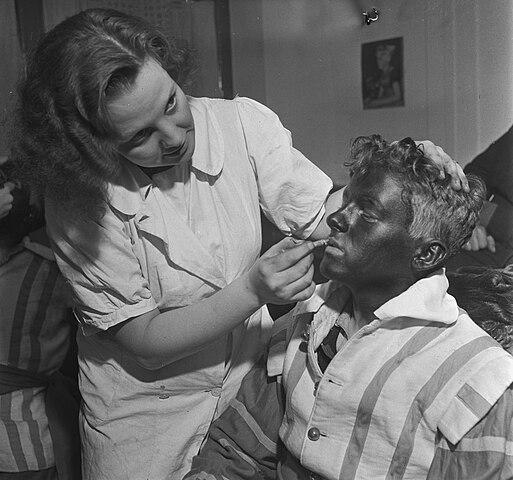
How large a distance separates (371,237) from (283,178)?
0.16 meters

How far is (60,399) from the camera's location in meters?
1.04

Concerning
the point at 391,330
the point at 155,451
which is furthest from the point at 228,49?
the point at 155,451

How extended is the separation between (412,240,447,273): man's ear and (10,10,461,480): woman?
0.08 m

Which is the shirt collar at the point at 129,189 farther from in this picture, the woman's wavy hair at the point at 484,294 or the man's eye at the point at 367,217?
the woman's wavy hair at the point at 484,294

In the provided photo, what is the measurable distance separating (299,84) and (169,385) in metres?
0.45

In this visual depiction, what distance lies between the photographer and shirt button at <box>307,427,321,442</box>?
810 mm

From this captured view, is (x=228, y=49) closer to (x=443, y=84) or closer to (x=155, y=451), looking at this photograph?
(x=443, y=84)

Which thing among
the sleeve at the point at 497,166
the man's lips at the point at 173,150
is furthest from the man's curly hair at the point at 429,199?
the man's lips at the point at 173,150

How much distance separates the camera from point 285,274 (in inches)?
29.9

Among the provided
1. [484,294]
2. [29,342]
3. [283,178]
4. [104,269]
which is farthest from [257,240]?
[29,342]

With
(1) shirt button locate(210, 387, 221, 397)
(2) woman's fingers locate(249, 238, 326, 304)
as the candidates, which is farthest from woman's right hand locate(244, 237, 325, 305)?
(1) shirt button locate(210, 387, 221, 397)

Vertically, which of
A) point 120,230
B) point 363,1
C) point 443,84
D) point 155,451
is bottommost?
point 155,451

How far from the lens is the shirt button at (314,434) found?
0.81 metres

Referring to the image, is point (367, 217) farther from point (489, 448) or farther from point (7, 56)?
point (7, 56)
